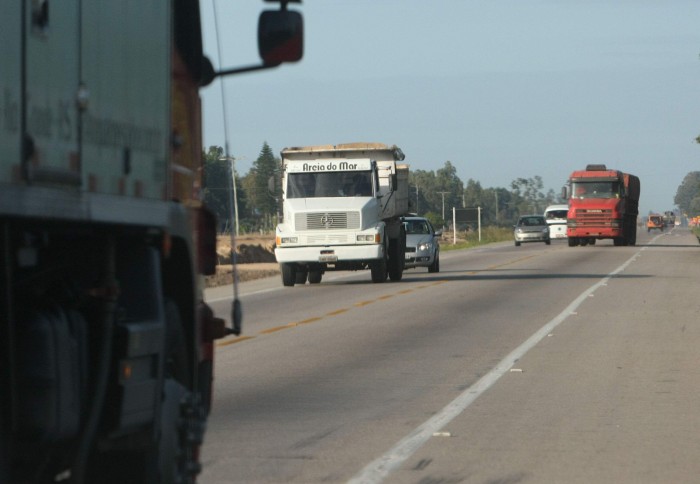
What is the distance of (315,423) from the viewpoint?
1029 centimetres

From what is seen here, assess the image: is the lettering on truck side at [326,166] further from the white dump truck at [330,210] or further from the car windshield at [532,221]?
the car windshield at [532,221]

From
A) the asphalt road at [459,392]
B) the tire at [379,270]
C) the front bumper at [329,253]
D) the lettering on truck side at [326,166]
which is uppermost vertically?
the lettering on truck side at [326,166]

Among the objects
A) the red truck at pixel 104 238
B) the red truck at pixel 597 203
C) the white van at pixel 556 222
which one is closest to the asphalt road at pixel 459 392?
the red truck at pixel 104 238

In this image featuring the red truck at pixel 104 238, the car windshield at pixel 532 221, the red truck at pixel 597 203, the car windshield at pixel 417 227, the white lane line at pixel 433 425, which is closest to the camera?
the red truck at pixel 104 238

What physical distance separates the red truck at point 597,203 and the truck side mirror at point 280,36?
2185 inches

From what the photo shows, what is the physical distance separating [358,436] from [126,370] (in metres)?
4.34

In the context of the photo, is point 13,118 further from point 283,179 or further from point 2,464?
point 283,179

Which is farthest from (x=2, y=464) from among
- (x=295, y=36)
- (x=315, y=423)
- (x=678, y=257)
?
(x=678, y=257)

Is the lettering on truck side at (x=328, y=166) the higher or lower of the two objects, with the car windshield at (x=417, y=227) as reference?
higher

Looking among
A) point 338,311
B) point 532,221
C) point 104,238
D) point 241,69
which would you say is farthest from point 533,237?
point 104,238

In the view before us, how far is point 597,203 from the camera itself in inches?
2383

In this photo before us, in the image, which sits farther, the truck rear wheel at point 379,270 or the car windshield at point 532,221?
the car windshield at point 532,221

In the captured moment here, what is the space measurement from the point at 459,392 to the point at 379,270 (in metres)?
19.8

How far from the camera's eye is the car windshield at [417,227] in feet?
127
